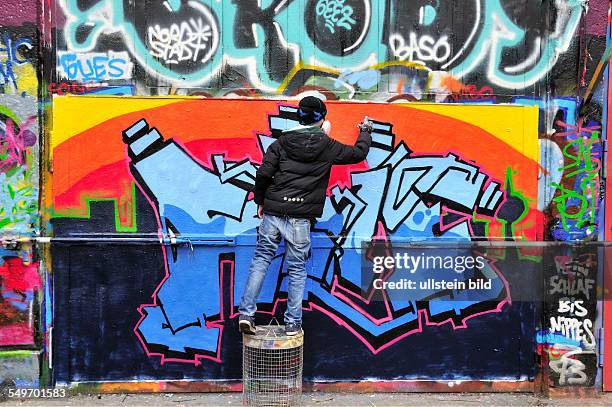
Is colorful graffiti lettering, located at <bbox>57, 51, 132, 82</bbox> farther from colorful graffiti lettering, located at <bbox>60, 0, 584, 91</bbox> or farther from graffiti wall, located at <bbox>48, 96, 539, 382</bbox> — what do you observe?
graffiti wall, located at <bbox>48, 96, 539, 382</bbox>

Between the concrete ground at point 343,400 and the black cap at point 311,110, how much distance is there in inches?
88.6

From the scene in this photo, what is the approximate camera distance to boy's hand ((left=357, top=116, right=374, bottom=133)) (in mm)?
5047

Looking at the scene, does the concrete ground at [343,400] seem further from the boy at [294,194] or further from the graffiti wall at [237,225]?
the boy at [294,194]

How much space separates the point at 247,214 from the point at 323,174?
0.78 meters

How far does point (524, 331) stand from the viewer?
5238 mm

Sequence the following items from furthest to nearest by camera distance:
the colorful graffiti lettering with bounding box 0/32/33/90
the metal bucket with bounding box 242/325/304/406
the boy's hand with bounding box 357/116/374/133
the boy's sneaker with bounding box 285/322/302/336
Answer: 1. the boy's hand with bounding box 357/116/374/133
2. the colorful graffiti lettering with bounding box 0/32/33/90
3. the boy's sneaker with bounding box 285/322/302/336
4. the metal bucket with bounding box 242/325/304/406

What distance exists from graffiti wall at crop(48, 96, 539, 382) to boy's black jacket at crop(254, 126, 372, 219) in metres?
0.42

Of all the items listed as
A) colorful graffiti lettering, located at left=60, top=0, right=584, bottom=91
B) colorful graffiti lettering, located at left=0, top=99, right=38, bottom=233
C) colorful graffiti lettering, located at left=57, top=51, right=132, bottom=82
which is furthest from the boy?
colorful graffiti lettering, located at left=0, top=99, right=38, bottom=233

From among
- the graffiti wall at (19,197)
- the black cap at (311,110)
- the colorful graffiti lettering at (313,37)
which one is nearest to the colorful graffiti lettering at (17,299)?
the graffiti wall at (19,197)

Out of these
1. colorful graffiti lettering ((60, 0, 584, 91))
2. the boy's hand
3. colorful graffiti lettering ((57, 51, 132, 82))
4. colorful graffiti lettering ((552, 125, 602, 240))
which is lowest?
colorful graffiti lettering ((552, 125, 602, 240))

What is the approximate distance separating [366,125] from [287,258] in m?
1.26

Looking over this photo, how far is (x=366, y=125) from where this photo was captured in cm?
505

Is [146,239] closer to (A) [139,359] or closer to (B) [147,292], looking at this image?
(B) [147,292]

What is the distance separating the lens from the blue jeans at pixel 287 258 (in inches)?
186
